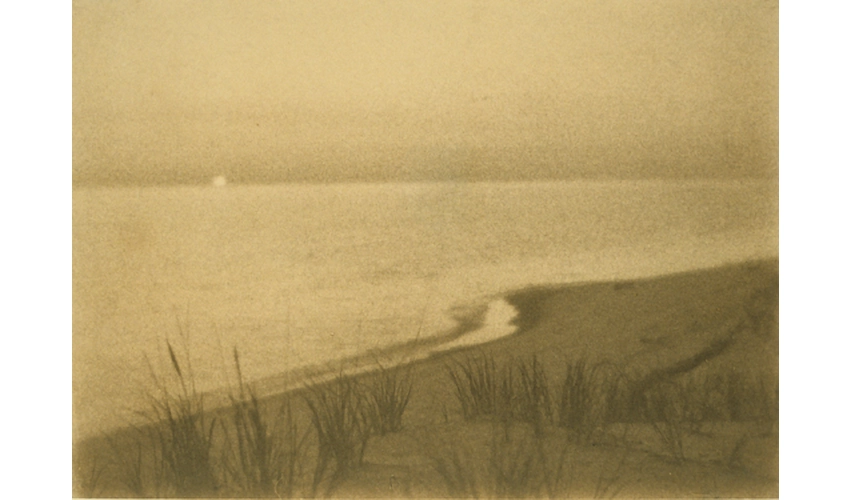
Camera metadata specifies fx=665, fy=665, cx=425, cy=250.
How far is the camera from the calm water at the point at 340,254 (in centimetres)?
151

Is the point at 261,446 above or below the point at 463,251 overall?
below

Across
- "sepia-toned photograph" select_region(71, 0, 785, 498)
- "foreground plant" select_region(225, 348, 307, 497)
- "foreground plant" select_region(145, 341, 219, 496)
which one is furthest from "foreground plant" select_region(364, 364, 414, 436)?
"foreground plant" select_region(145, 341, 219, 496)

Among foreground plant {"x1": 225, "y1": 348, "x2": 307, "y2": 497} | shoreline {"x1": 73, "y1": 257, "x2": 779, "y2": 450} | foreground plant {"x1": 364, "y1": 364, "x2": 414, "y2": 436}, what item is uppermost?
shoreline {"x1": 73, "y1": 257, "x2": 779, "y2": 450}

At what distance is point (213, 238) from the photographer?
153cm

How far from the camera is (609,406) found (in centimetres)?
151

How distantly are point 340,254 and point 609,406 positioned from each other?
0.70 metres

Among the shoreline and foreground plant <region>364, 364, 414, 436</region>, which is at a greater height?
the shoreline

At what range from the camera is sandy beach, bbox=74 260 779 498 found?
1.51 metres

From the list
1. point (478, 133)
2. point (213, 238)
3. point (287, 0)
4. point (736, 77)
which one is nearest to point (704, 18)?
point (736, 77)

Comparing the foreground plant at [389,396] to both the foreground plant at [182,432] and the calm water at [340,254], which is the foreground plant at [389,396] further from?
the foreground plant at [182,432]

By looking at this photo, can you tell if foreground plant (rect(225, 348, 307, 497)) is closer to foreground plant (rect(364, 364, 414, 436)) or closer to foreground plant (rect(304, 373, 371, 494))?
foreground plant (rect(304, 373, 371, 494))

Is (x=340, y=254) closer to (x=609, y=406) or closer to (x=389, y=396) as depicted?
(x=389, y=396)

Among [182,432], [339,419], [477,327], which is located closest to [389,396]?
[339,419]

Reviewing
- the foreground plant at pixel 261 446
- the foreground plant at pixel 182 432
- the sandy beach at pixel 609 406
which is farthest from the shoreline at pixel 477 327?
the foreground plant at pixel 182 432
